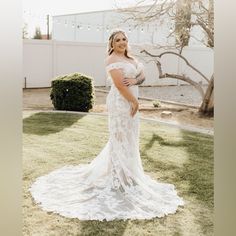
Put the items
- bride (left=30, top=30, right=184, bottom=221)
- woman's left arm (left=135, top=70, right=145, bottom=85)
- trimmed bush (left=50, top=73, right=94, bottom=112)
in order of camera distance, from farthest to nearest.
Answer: trimmed bush (left=50, top=73, right=94, bottom=112) < woman's left arm (left=135, top=70, right=145, bottom=85) < bride (left=30, top=30, right=184, bottom=221)

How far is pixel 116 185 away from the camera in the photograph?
482 cm

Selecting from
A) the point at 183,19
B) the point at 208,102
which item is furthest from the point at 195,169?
the point at 183,19

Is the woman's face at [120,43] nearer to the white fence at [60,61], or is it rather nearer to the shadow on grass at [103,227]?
the shadow on grass at [103,227]

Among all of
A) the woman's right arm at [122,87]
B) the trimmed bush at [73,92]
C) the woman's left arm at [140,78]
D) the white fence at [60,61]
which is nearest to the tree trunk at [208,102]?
the trimmed bush at [73,92]

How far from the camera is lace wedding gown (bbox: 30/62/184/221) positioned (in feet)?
14.4

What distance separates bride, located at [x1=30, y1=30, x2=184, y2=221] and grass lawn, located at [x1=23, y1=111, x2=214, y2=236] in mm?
230

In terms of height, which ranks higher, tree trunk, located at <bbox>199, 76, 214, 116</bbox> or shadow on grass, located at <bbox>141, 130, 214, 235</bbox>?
tree trunk, located at <bbox>199, 76, 214, 116</bbox>

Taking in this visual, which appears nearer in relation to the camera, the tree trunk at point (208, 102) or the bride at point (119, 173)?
the bride at point (119, 173)

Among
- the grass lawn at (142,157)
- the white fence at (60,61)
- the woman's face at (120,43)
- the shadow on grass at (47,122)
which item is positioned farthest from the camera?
the white fence at (60,61)

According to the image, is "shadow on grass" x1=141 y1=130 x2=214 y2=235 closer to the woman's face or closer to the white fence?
the woman's face

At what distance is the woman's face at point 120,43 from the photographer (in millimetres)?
4754

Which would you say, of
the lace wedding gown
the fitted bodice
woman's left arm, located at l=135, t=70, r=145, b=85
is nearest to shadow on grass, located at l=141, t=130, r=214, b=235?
the lace wedding gown

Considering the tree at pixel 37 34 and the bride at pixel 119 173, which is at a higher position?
the tree at pixel 37 34
